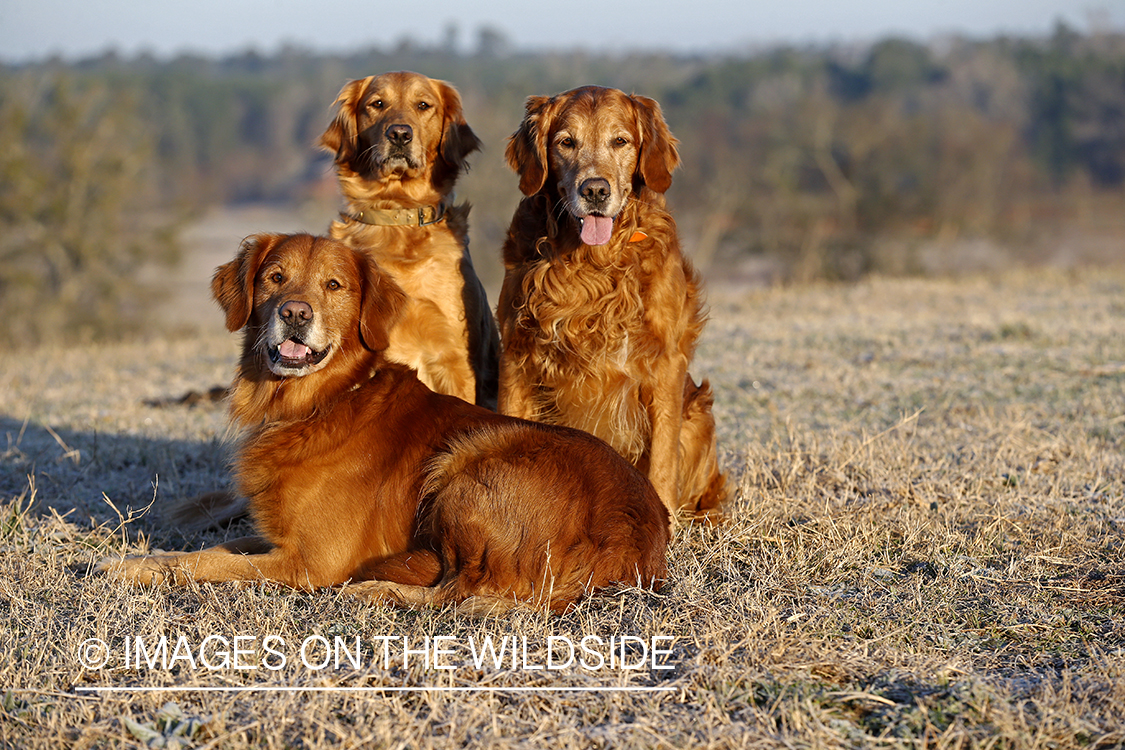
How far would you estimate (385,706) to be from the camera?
2.80 m

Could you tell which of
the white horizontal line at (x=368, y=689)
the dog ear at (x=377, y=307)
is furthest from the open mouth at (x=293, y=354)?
the white horizontal line at (x=368, y=689)

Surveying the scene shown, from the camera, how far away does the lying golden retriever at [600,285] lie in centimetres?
449

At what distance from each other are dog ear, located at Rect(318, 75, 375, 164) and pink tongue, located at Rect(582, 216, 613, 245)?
5.57ft

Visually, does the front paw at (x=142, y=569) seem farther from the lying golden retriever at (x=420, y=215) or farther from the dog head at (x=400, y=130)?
the dog head at (x=400, y=130)

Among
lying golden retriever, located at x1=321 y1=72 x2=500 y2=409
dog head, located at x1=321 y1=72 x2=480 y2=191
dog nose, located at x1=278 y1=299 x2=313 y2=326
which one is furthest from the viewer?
dog head, located at x1=321 y1=72 x2=480 y2=191

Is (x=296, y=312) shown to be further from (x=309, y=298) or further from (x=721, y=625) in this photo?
(x=721, y=625)

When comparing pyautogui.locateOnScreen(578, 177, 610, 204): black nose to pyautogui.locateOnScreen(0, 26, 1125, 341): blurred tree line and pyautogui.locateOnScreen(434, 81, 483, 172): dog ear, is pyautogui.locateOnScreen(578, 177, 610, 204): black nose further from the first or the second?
pyautogui.locateOnScreen(0, 26, 1125, 341): blurred tree line

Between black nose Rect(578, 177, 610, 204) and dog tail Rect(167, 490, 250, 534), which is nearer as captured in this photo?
black nose Rect(578, 177, 610, 204)

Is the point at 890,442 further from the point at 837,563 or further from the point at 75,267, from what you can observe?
the point at 75,267

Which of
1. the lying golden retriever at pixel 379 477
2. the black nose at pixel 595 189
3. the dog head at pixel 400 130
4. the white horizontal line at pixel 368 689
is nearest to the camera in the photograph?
the white horizontal line at pixel 368 689

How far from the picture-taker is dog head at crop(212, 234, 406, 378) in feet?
13.1

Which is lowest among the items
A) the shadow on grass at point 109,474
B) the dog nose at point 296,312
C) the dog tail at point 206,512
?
the shadow on grass at point 109,474

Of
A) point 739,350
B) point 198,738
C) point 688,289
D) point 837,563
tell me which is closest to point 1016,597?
point 837,563

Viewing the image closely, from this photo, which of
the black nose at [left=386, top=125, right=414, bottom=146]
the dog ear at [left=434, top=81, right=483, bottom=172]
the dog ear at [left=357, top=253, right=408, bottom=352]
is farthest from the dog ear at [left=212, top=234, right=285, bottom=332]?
the dog ear at [left=434, top=81, right=483, bottom=172]
